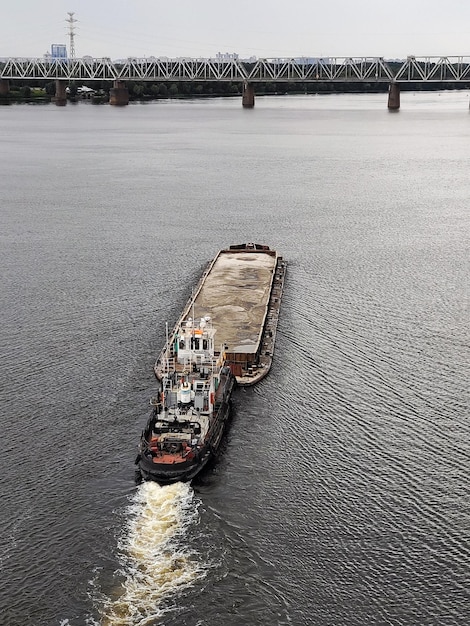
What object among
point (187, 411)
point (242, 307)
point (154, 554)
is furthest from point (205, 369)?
point (242, 307)

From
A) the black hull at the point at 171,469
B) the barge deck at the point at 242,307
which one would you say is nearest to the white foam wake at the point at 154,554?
the black hull at the point at 171,469

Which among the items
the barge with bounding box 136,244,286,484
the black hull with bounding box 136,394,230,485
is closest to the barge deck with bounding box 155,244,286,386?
the barge with bounding box 136,244,286,484

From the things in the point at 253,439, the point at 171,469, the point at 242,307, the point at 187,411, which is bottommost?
the point at 253,439

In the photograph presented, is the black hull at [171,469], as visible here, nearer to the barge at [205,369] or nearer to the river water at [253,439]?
the barge at [205,369]

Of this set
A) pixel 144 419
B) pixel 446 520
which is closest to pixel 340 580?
pixel 446 520

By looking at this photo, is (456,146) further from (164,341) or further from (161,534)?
(161,534)

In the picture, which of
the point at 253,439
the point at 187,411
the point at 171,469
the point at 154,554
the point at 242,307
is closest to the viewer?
the point at 154,554

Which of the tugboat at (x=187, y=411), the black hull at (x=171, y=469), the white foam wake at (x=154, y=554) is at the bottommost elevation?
the white foam wake at (x=154, y=554)

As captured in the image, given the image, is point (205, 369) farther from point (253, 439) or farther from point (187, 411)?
point (253, 439)
